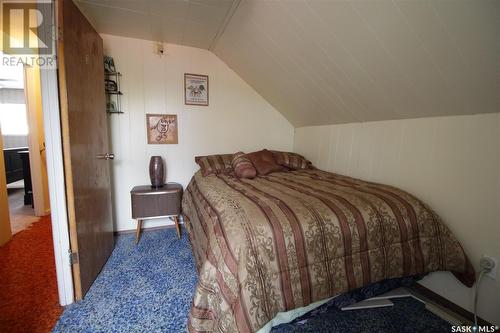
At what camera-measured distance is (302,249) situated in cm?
102

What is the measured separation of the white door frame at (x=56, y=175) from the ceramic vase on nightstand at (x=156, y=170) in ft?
3.22

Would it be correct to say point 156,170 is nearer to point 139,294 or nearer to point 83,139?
point 83,139

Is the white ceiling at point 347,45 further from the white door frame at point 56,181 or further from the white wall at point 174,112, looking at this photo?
the white door frame at point 56,181

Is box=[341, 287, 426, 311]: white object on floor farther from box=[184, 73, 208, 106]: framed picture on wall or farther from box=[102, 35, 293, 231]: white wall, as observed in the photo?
box=[184, 73, 208, 106]: framed picture on wall

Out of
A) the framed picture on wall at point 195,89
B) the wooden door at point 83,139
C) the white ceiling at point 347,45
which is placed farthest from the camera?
the framed picture on wall at point 195,89

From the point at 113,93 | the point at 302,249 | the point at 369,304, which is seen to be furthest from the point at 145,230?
the point at 369,304

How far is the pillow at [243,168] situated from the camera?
6.84ft

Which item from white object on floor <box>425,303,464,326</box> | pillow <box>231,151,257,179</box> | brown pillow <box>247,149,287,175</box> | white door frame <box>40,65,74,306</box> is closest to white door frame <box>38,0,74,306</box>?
white door frame <box>40,65,74,306</box>

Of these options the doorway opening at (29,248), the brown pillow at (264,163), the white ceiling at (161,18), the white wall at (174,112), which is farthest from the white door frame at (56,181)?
the brown pillow at (264,163)

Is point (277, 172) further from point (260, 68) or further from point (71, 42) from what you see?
point (71, 42)

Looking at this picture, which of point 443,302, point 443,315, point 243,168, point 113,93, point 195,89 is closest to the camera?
point 443,315

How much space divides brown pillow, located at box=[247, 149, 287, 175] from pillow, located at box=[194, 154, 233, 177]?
0.28 meters

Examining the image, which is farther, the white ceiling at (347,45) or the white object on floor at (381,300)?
the white object on floor at (381,300)

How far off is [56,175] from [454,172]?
2.49m
